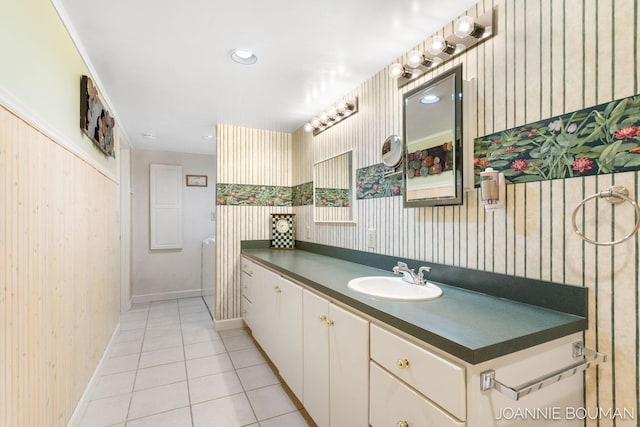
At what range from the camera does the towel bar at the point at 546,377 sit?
0.83 meters

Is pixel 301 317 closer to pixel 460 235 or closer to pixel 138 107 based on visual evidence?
pixel 460 235

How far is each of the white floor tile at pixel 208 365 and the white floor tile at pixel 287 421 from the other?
0.77 m

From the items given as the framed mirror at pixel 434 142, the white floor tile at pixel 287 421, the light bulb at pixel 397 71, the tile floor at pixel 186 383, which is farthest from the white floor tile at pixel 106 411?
the light bulb at pixel 397 71

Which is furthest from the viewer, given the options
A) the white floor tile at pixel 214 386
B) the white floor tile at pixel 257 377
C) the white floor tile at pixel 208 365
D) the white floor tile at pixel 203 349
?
the white floor tile at pixel 203 349

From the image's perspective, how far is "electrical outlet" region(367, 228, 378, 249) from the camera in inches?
85.6

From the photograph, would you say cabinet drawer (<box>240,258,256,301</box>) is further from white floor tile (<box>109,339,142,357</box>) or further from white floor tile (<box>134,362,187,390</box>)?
white floor tile (<box>109,339,142,357</box>)

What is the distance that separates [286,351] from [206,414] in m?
0.61

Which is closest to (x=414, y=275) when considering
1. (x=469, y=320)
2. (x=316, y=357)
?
(x=469, y=320)

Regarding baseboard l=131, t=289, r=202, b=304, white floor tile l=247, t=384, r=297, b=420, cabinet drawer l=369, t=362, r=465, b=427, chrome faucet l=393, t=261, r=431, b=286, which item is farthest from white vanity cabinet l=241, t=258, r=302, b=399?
baseboard l=131, t=289, r=202, b=304

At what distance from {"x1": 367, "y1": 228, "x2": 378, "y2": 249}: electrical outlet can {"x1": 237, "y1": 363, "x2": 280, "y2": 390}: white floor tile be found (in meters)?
1.25

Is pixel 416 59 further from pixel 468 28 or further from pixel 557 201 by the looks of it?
pixel 557 201

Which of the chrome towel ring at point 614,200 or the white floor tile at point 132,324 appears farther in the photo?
the white floor tile at point 132,324

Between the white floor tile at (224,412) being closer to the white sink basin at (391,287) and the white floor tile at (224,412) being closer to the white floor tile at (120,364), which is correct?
the white floor tile at (120,364)

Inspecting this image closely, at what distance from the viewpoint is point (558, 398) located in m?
1.04
